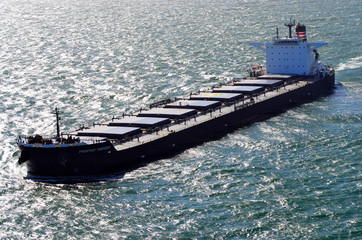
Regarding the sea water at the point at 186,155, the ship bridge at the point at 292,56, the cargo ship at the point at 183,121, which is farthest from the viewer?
the ship bridge at the point at 292,56

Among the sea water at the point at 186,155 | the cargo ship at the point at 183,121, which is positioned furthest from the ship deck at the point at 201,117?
the sea water at the point at 186,155

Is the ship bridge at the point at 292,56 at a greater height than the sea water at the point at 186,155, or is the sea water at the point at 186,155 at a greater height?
the ship bridge at the point at 292,56

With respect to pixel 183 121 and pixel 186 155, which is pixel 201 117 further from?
pixel 186 155

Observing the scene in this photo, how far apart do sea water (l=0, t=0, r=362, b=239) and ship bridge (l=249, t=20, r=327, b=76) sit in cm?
554

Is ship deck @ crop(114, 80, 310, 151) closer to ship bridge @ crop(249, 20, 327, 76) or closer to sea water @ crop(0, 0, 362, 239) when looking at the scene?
sea water @ crop(0, 0, 362, 239)

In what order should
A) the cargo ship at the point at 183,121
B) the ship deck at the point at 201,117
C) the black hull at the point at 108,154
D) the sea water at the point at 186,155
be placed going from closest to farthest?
1. the sea water at the point at 186,155
2. the black hull at the point at 108,154
3. the cargo ship at the point at 183,121
4. the ship deck at the point at 201,117

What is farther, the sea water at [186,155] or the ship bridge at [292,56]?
the ship bridge at [292,56]

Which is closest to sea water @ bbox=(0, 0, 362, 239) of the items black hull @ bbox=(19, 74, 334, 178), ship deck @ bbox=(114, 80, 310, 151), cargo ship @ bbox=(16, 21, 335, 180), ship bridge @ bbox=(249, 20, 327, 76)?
black hull @ bbox=(19, 74, 334, 178)

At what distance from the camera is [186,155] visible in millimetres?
54938

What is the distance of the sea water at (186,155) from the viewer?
40.1m

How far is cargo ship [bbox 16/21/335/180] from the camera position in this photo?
49844 millimetres

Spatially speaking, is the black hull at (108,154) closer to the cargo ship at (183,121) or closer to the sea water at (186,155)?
the cargo ship at (183,121)

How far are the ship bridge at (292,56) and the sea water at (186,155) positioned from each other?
5542 millimetres

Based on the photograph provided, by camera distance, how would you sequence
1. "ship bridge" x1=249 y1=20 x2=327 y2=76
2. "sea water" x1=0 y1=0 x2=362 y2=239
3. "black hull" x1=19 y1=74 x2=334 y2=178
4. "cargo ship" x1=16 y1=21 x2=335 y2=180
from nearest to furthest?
"sea water" x1=0 y1=0 x2=362 y2=239
"black hull" x1=19 y1=74 x2=334 y2=178
"cargo ship" x1=16 y1=21 x2=335 y2=180
"ship bridge" x1=249 y1=20 x2=327 y2=76
